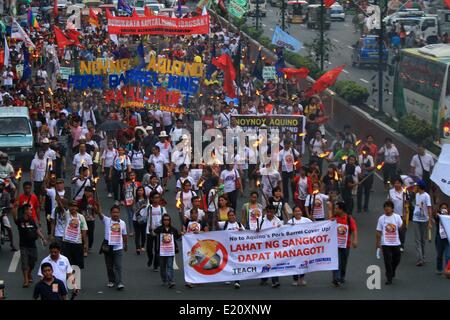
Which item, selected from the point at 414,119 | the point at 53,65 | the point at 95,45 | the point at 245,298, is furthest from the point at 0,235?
the point at 95,45

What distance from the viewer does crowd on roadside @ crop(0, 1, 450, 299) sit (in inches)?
765

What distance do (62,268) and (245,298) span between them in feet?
9.24

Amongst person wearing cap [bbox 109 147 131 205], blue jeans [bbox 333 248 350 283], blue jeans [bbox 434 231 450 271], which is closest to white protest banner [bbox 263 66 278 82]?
person wearing cap [bbox 109 147 131 205]

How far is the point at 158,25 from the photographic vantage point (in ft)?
117

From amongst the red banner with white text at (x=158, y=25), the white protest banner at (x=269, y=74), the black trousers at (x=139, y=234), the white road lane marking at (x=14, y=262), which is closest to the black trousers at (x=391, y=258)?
the black trousers at (x=139, y=234)

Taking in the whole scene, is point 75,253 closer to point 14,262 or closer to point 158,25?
point 14,262

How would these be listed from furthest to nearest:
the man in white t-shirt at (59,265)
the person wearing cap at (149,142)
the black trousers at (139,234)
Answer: the person wearing cap at (149,142) < the black trousers at (139,234) < the man in white t-shirt at (59,265)

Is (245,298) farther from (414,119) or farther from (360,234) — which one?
(414,119)

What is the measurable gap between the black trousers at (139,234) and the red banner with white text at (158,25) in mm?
14496

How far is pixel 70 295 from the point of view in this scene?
18.4 m

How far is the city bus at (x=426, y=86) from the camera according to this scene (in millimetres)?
32344

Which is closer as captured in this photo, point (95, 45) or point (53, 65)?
point (53, 65)

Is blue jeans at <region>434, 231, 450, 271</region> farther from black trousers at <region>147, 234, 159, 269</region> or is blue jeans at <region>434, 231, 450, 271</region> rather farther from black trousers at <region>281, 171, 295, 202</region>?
black trousers at <region>281, 171, 295, 202</region>

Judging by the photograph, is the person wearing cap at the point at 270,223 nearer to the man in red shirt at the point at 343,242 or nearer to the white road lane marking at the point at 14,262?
the man in red shirt at the point at 343,242
